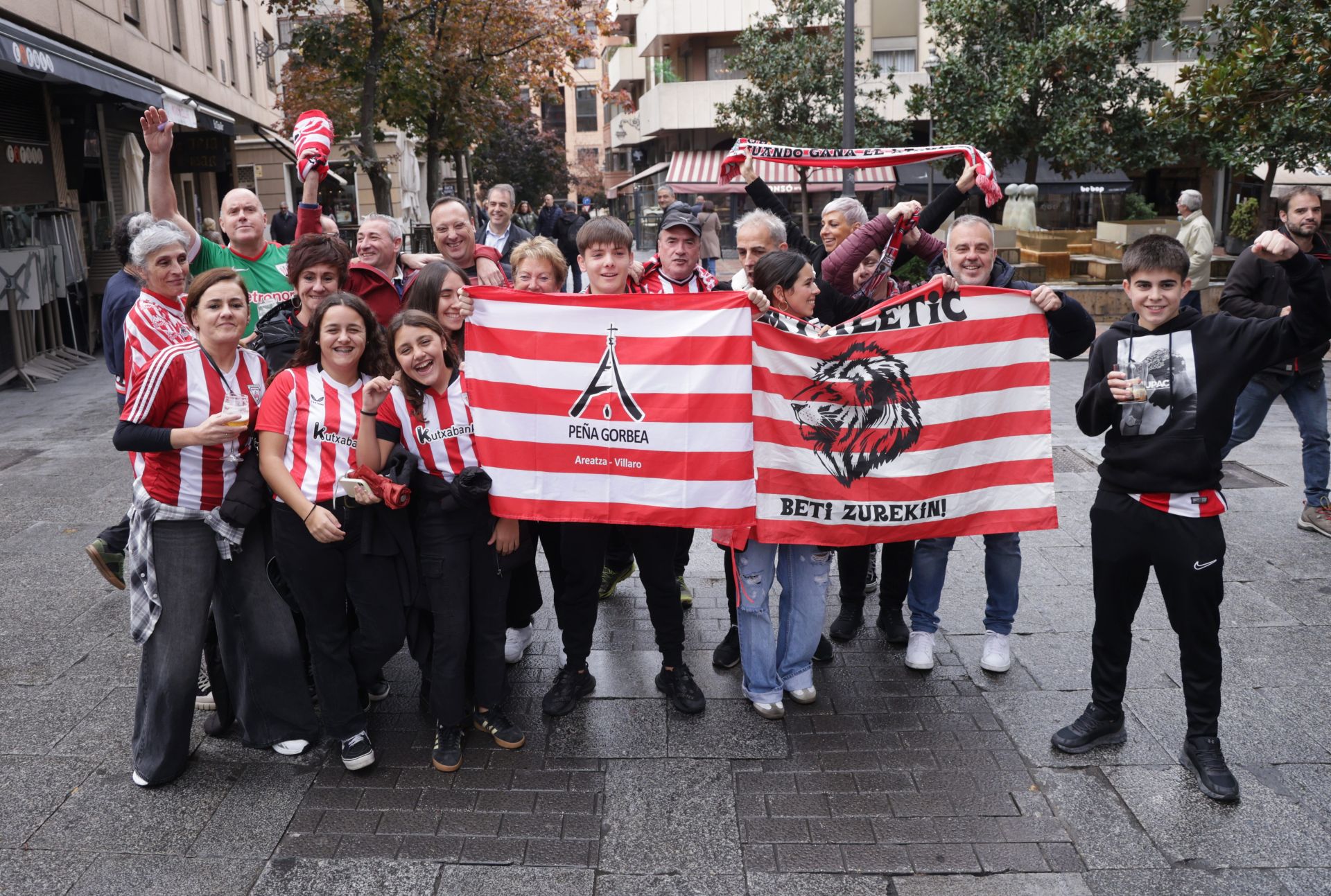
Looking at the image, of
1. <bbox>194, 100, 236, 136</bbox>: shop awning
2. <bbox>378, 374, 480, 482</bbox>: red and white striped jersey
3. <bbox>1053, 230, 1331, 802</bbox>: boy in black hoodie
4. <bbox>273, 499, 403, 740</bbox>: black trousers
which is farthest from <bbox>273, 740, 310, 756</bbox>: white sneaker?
<bbox>194, 100, 236, 136</bbox>: shop awning

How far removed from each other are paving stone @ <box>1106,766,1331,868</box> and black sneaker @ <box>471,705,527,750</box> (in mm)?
2355

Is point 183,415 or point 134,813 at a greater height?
point 183,415

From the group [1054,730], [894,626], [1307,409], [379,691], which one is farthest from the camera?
[1307,409]

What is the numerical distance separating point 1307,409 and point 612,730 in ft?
17.3

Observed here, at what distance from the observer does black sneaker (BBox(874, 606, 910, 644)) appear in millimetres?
5438

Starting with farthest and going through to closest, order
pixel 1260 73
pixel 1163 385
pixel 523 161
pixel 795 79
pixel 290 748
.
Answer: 1. pixel 523 161
2. pixel 795 79
3. pixel 1260 73
4. pixel 290 748
5. pixel 1163 385

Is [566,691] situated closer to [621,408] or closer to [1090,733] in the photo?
[621,408]

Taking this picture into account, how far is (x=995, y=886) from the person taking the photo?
11.4 ft

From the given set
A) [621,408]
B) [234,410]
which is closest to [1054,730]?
[621,408]

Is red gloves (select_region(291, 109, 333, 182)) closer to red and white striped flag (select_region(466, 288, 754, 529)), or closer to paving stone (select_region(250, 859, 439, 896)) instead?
red and white striped flag (select_region(466, 288, 754, 529))

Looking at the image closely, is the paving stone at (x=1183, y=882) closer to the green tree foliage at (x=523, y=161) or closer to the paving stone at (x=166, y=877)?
the paving stone at (x=166, y=877)

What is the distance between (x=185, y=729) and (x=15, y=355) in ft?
36.7

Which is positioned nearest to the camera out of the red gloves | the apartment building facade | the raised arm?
the raised arm

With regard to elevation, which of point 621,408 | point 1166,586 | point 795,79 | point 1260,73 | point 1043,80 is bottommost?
point 1166,586
